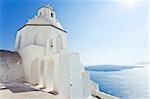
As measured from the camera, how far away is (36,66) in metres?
5.45

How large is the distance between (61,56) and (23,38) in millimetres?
2528

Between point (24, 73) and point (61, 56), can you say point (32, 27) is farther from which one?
point (61, 56)

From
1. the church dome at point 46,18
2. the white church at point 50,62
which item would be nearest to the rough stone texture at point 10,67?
the white church at point 50,62

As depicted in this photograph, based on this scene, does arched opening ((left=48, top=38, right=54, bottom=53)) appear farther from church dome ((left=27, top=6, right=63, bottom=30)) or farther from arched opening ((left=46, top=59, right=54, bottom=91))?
church dome ((left=27, top=6, right=63, bottom=30))

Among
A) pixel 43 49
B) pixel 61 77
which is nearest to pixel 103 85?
pixel 43 49

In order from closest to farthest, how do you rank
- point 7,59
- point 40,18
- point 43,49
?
1. point 7,59
2. point 43,49
3. point 40,18

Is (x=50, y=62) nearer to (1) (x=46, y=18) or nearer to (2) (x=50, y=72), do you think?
(2) (x=50, y=72)

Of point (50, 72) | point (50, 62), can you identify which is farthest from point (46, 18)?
point (50, 72)

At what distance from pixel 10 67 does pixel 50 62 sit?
60.6 inches

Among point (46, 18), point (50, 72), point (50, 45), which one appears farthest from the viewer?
point (46, 18)

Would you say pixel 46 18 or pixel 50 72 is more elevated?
pixel 46 18

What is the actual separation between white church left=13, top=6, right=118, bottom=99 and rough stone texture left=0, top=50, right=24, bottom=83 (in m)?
0.19

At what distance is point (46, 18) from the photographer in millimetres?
6590

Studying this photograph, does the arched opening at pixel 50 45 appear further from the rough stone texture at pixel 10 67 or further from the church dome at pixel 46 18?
the rough stone texture at pixel 10 67
